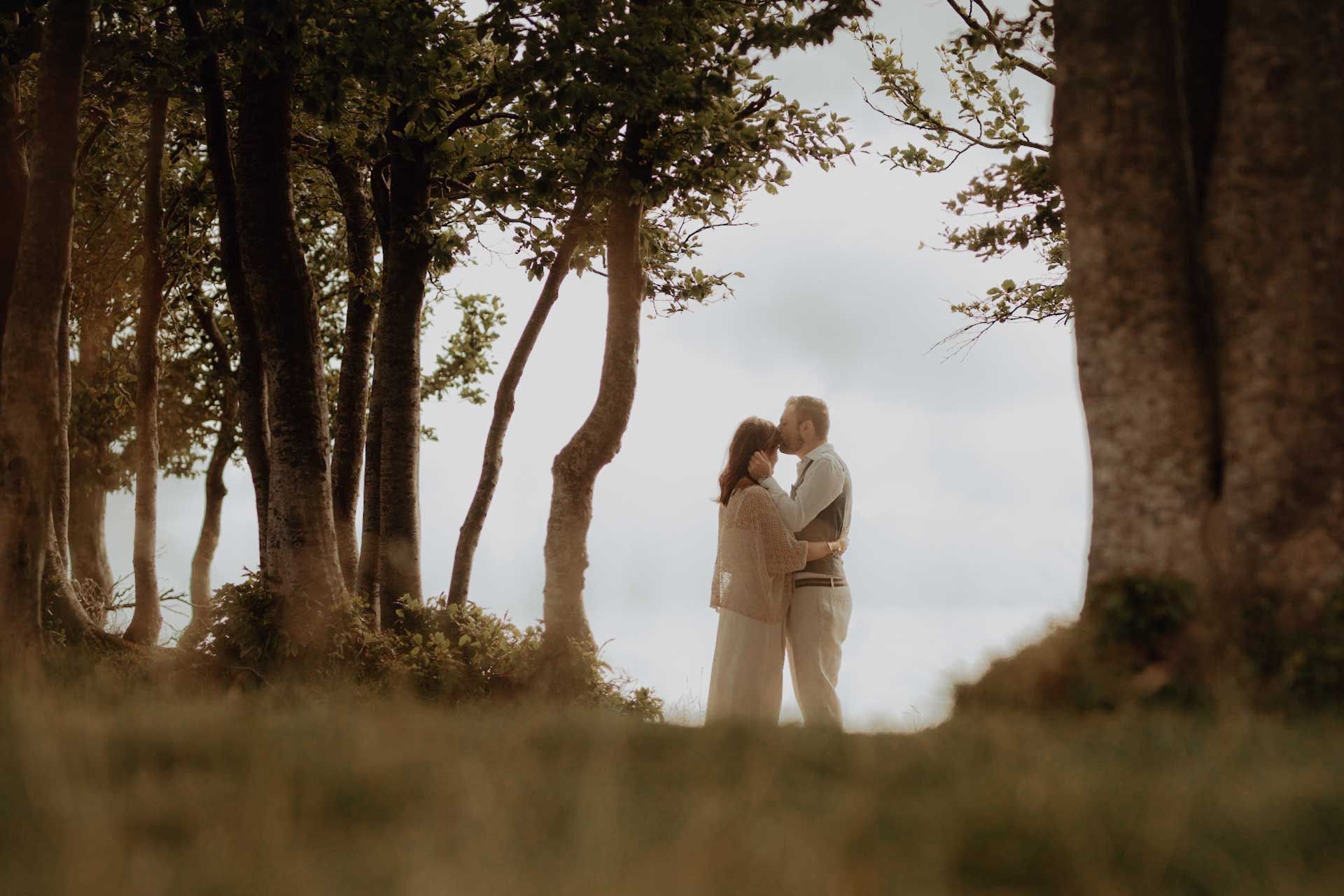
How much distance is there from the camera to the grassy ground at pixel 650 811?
3186 millimetres

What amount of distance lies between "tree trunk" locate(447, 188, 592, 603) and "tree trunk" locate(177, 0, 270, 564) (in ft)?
13.0

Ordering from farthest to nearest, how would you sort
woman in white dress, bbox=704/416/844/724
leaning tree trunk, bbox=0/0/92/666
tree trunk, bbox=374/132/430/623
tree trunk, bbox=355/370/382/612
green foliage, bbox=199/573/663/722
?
1. tree trunk, bbox=355/370/382/612
2. tree trunk, bbox=374/132/430/623
3. green foliage, bbox=199/573/663/722
4. woman in white dress, bbox=704/416/844/724
5. leaning tree trunk, bbox=0/0/92/666

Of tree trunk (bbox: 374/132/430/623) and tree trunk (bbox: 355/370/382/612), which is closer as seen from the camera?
tree trunk (bbox: 374/132/430/623)

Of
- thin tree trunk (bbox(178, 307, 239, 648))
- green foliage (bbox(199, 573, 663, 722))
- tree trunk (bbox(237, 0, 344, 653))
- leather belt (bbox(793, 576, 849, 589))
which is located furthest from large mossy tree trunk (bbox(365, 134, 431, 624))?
thin tree trunk (bbox(178, 307, 239, 648))

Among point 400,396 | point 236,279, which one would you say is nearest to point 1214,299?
point 236,279

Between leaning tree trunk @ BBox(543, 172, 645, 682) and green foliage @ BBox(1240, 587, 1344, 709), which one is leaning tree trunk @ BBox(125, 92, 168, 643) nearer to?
leaning tree trunk @ BBox(543, 172, 645, 682)

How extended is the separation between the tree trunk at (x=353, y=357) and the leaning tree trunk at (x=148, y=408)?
2582 mm

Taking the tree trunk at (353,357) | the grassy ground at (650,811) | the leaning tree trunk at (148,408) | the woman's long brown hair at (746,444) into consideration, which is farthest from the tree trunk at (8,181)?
the grassy ground at (650,811)

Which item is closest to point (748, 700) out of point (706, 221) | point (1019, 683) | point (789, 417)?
point (789, 417)

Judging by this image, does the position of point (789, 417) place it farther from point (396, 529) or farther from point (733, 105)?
point (396, 529)

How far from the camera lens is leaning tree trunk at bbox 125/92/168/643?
54.2ft

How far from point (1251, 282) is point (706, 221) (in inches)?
433

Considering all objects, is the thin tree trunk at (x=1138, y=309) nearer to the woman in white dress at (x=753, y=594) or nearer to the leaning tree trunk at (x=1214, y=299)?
the leaning tree trunk at (x=1214, y=299)

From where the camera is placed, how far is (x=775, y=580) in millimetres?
9906
